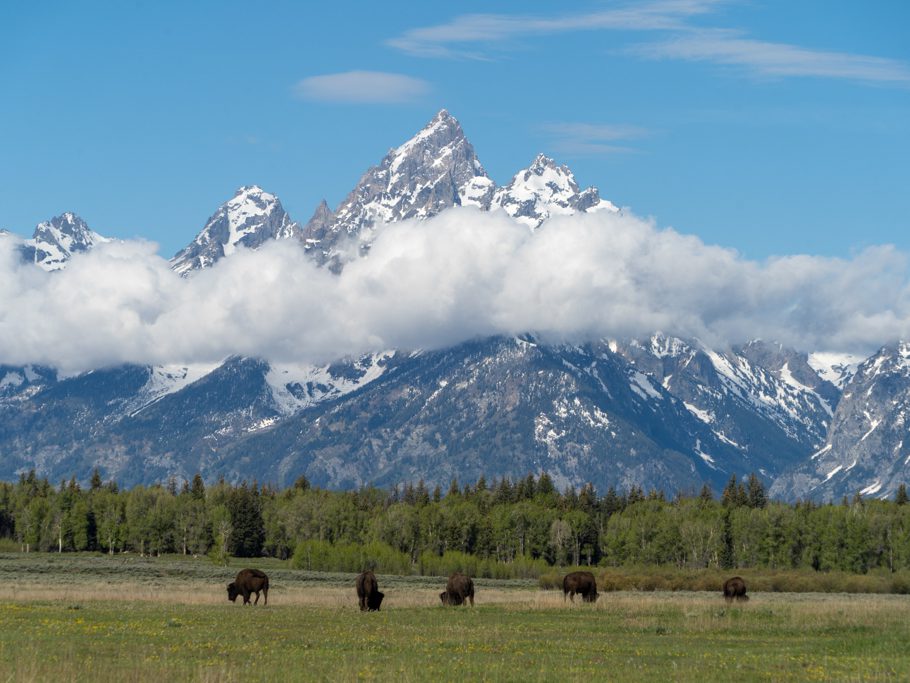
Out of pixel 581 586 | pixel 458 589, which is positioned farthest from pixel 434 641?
pixel 581 586

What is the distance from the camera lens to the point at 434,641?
4566 cm

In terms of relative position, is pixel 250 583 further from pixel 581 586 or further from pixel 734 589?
pixel 734 589

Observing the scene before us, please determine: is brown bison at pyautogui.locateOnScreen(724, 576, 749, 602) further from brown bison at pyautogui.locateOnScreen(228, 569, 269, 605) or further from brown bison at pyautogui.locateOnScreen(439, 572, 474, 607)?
brown bison at pyautogui.locateOnScreen(228, 569, 269, 605)

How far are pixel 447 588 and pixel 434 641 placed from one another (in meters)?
23.4

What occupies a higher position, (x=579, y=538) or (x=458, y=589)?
(x=579, y=538)

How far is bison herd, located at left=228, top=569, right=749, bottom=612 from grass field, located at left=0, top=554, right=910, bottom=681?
1058 millimetres

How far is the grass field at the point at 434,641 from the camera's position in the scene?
119 feet

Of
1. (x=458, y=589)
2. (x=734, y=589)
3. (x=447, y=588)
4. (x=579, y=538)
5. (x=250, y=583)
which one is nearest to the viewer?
(x=250, y=583)

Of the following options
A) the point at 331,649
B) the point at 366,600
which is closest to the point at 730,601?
the point at 366,600

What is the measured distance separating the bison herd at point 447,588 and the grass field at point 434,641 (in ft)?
3.47

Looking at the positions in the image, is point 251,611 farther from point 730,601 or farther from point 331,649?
point 730,601

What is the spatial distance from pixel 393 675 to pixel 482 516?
546ft

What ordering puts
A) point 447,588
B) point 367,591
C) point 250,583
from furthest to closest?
point 447,588 → point 250,583 → point 367,591

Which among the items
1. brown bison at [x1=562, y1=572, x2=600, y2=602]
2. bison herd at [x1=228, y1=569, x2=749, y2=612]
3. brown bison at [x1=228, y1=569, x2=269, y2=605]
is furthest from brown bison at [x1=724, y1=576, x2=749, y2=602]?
brown bison at [x1=228, y1=569, x2=269, y2=605]
